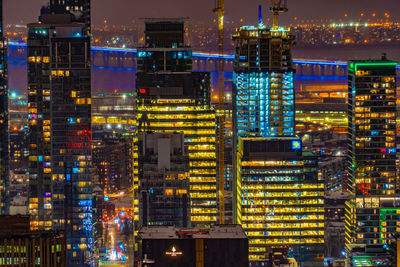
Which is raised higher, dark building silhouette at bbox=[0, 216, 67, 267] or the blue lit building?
the blue lit building

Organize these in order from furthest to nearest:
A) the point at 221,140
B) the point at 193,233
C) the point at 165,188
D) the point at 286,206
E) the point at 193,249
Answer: the point at 221,140, the point at 286,206, the point at 165,188, the point at 193,233, the point at 193,249

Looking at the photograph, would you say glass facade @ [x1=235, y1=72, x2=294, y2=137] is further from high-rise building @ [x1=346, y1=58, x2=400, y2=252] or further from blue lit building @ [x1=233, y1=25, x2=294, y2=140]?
high-rise building @ [x1=346, y1=58, x2=400, y2=252]

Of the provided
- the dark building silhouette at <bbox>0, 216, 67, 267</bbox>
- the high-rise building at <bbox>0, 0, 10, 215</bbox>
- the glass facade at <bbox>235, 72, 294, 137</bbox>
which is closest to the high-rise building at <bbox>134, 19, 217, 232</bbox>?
the glass facade at <bbox>235, 72, 294, 137</bbox>

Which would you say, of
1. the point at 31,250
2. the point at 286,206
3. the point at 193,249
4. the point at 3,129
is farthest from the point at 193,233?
the point at 3,129

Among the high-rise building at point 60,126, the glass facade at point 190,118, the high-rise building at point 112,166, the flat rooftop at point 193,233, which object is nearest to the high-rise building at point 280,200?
the glass facade at point 190,118

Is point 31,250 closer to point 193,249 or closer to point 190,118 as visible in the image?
point 193,249
